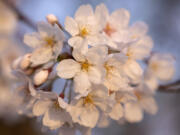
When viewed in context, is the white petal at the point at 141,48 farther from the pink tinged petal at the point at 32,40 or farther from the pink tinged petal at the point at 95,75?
the pink tinged petal at the point at 32,40

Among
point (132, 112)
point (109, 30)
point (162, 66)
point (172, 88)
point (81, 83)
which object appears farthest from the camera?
point (162, 66)

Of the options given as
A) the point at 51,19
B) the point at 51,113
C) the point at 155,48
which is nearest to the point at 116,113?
the point at 51,113

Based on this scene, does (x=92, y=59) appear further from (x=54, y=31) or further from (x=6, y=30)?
(x=6, y=30)

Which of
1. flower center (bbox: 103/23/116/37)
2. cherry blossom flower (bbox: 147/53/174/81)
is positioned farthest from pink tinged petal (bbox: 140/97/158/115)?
flower center (bbox: 103/23/116/37)

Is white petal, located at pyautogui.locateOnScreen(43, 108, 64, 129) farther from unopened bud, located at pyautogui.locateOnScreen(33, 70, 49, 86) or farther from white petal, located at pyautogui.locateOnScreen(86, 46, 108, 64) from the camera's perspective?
white petal, located at pyautogui.locateOnScreen(86, 46, 108, 64)

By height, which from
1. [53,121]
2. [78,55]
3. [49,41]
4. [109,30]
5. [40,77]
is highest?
[109,30]

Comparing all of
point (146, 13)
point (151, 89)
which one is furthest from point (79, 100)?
point (146, 13)

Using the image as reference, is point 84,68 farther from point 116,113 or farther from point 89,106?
point 116,113
